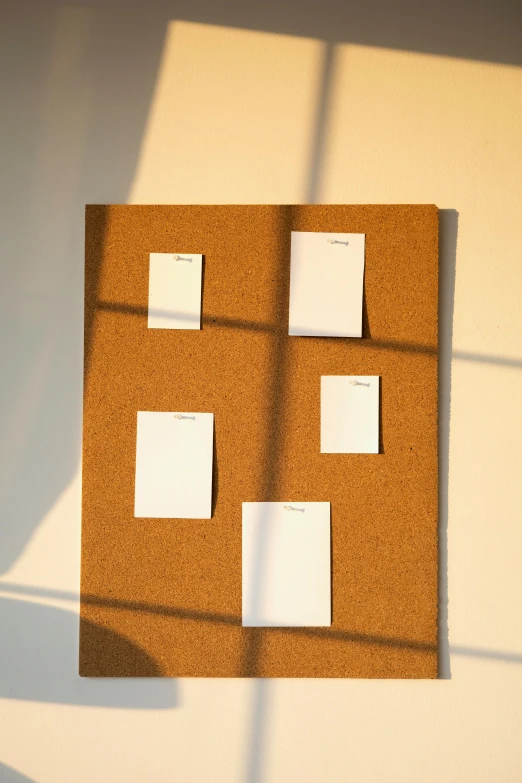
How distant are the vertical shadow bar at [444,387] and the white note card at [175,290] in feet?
1.82

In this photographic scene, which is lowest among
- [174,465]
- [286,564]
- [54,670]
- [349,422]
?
[54,670]

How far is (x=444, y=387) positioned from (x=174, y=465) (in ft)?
2.09

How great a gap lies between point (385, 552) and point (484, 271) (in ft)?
2.22

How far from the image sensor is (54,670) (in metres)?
1.67

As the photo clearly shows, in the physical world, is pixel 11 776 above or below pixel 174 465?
below

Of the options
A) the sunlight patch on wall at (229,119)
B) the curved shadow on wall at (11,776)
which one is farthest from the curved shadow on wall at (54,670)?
the sunlight patch on wall at (229,119)

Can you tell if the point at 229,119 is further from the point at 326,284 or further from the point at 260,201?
the point at 326,284

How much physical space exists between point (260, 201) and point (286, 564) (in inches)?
32.3

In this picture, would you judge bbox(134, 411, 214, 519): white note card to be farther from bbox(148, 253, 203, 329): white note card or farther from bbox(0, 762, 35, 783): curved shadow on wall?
bbox(0, 762, 35, 783): curved shadow on wall

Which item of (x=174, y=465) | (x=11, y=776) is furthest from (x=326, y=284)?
(x=11, y=776)

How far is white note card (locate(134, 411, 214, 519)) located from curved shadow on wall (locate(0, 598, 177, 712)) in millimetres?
315

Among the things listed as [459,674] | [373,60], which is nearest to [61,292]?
[373,60]

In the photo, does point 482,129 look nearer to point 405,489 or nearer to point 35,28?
point 405,489

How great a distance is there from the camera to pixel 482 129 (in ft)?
5.56
